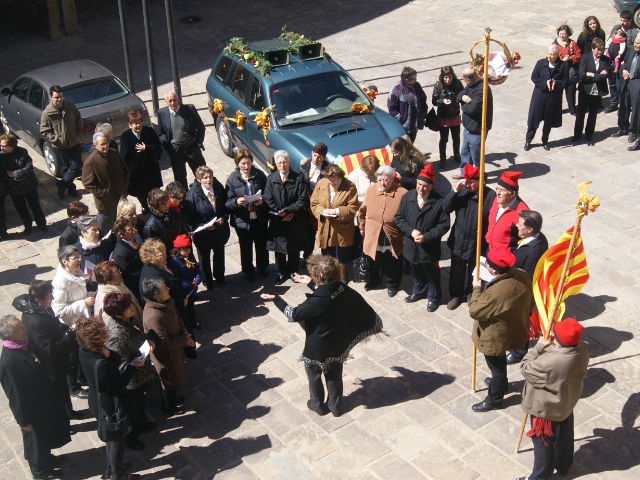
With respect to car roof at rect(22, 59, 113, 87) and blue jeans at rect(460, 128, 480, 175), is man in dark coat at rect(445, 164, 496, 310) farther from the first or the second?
car roof at rect(22, 59, 113, 87)

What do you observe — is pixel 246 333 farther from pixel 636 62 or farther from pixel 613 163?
pixel 636 62

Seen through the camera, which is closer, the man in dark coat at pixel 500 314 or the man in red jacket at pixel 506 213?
the man in dark coat at pixel 500 314

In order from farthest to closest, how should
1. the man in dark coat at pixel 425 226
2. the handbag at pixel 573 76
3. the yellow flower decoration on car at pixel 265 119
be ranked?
the handbag at pixel 573 76 < the yellow flower decoration on car at pixel 265 119 < the man in dark coat at pixel 425 226

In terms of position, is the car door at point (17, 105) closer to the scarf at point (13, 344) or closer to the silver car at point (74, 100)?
the silver car at point (74, 100)

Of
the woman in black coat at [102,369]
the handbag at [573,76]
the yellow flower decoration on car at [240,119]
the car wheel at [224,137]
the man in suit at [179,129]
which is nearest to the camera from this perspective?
the woman in black coat at [102,369]

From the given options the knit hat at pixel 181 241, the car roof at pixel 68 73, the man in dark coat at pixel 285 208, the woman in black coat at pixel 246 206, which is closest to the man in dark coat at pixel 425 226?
the man in dark coat at pixel 285 208

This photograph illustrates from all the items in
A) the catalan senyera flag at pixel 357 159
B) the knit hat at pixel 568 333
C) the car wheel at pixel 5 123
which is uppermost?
the knit hat at pixel 568 333

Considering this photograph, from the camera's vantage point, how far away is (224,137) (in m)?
14.2

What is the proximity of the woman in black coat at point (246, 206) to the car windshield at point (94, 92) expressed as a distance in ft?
15.6

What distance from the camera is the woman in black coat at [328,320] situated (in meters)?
7.37

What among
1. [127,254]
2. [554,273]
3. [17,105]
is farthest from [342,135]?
[17,105]

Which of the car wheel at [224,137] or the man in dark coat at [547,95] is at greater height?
the man in dark coat at [547,95]

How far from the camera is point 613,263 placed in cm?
1052

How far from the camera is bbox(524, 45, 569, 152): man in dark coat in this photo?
13.4m
